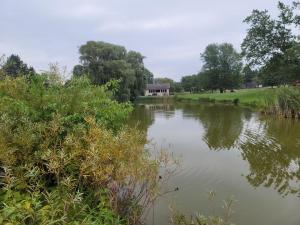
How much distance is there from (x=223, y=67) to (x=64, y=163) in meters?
72.2

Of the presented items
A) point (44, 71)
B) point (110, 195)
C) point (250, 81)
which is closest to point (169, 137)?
point (44, 71)

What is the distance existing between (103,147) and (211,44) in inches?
2958

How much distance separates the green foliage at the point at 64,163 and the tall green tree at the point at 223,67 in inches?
2716

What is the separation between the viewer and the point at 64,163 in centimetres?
413

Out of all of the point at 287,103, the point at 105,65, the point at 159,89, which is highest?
the point at 105,65

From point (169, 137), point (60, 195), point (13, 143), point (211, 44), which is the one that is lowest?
point (169, 137)

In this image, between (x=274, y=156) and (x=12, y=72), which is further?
(x=274, y=156)

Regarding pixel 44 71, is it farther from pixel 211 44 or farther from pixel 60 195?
pixel 211 44

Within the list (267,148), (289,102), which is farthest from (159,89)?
(267,148)

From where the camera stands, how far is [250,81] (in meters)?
97.8

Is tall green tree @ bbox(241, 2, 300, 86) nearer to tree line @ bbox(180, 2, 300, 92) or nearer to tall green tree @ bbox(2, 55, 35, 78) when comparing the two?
tree line @ bbox(180, 2, 300, 92)

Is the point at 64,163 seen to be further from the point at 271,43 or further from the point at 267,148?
the point at 271,43

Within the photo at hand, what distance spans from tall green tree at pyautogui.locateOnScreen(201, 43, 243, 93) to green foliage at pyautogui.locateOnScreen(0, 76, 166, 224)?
6900 cm

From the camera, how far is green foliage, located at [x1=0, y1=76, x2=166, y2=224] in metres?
3.89
